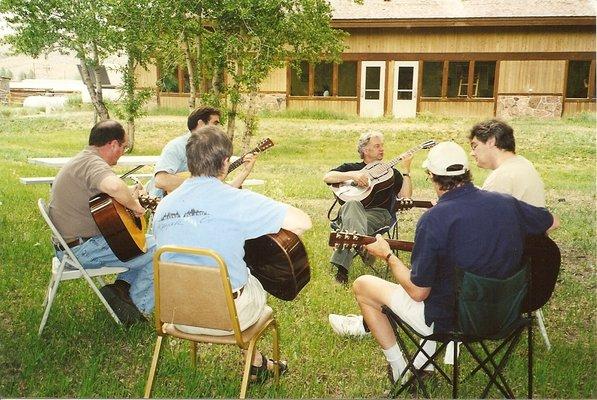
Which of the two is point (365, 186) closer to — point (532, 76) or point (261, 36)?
point (261, 36)

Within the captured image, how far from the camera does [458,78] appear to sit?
5363mm

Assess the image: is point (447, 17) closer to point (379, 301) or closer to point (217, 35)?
point (217, 35)

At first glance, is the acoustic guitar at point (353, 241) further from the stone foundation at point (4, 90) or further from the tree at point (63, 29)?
the stone foundation at point (4, 90)

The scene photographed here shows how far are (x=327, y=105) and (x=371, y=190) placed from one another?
1.59 meters

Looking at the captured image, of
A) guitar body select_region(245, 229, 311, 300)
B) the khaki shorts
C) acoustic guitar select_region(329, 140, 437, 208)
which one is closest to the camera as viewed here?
the khaki shorts

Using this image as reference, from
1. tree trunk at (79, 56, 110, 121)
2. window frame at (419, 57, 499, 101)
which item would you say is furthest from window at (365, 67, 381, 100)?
tree trunk at (79, 56, 110, 121)

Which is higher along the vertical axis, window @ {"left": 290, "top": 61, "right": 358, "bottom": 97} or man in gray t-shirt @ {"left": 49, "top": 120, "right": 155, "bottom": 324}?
window @ {"left": 290, "top": 61, "right": 358, "bottom": 97}

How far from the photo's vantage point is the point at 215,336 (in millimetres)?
2342

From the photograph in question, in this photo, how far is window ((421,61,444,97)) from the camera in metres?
5.57

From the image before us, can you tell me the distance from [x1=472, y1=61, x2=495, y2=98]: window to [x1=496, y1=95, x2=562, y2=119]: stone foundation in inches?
9.0

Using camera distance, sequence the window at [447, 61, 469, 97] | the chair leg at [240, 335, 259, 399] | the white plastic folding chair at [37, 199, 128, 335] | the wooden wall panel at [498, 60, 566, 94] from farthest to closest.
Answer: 1. the window at [447, 61, 469, 97]
2. the wooden wall panel at [498, 60, 566, 94]
3. the white plastic folding chair at [37, 199, 128, 335]
4. the chair leg at [240, 335, 259, 399]

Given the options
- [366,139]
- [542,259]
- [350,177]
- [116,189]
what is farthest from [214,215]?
[366,139]

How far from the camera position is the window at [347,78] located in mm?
5534

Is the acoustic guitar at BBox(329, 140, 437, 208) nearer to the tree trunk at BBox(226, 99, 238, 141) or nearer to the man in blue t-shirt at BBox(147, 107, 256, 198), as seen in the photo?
the man in blue t-shirt at BBox(147, 107, 256, 198)
